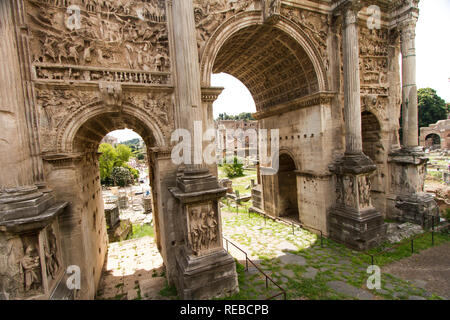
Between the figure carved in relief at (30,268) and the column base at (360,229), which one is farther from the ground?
the figure carved in relief at (30,268)

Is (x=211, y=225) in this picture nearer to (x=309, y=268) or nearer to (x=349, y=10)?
(x=309, y=268)

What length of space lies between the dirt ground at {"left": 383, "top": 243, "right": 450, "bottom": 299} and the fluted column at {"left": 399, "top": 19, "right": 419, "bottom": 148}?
4950mm

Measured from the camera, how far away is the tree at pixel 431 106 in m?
38.6

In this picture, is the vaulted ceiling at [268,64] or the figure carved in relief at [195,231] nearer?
the figure carved in relief at [195,231]

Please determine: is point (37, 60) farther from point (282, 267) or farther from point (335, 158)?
point (335, 158)

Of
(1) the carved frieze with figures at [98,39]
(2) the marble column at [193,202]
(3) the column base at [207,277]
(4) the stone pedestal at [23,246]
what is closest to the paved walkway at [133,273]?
(2) the marble column at [193,202]

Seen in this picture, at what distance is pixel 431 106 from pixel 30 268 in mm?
54620

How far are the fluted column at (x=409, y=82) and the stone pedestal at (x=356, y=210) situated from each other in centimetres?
379

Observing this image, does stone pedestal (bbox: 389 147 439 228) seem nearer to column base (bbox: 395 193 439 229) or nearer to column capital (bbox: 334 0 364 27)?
column base (bbox: 395 193 439 229)

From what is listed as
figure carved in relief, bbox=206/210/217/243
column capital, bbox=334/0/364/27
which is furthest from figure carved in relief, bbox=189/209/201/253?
column capital, bbox=334/0/364/27

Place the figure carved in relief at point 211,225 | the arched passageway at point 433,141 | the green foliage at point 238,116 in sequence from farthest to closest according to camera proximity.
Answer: the green foliage at point 238,116 → the arched passageway at point 433,141 → the figure carved in relief at point 211,225

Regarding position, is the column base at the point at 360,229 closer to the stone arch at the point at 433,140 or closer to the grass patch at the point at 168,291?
the grass patch at the point at 168,291

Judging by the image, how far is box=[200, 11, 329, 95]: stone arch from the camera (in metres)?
7.02
